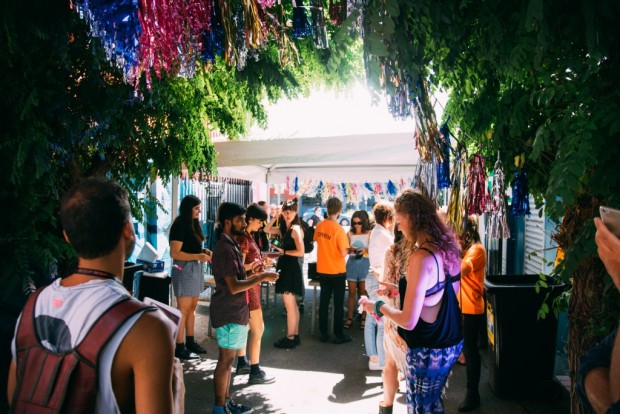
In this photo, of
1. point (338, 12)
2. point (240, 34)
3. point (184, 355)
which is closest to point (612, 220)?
point (338, 12)

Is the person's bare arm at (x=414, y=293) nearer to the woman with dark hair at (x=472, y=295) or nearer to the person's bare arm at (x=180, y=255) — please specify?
the woman with dark hair at (x=472, y=295)

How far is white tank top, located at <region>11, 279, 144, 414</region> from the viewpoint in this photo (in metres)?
1.45

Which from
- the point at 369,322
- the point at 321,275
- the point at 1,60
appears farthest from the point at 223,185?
the point at 1,60

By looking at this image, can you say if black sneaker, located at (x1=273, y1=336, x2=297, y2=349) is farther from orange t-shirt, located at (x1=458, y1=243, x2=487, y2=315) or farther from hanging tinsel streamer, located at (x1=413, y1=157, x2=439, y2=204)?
hanging tinsel streamer, located at (x1=413, y1=157, x2=439, y2=204)

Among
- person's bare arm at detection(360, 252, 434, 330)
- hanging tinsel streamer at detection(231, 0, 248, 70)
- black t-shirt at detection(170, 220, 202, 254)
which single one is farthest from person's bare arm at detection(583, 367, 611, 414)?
black t-shirt at detection(170, 220, 202, 254)

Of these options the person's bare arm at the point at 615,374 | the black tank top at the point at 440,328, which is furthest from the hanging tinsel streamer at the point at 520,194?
the person's bare arm at the point at 615,374

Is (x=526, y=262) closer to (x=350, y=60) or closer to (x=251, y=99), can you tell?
(x=350, y=60)

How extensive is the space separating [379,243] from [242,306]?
2.30m

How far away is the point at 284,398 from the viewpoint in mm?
5199

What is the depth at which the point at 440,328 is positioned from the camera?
3.26 m

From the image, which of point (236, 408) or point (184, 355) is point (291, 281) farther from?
point (236, 408)

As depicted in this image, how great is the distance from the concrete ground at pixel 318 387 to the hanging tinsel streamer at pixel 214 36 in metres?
3.49

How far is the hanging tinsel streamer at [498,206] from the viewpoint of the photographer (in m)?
4.14

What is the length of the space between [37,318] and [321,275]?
238 inches
